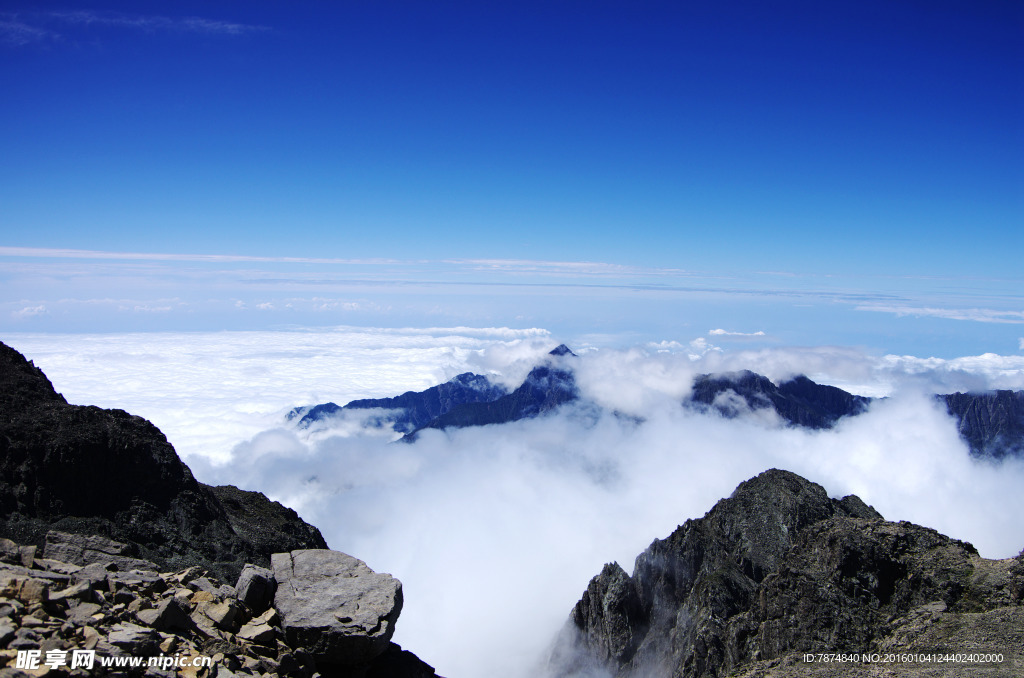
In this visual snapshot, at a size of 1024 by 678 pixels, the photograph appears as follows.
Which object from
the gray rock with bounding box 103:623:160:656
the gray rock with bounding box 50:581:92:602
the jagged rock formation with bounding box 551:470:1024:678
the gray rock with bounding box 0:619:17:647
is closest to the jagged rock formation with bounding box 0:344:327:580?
the gray rock with bounding box 50:581:92:602

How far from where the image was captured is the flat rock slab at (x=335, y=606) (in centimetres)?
2058

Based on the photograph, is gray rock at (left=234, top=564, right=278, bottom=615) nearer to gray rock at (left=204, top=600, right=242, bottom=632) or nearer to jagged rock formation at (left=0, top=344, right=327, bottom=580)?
gray rock at (left=204, top=600, right=242, bottom=632)

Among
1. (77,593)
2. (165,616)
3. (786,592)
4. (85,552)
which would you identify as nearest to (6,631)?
(77,593)

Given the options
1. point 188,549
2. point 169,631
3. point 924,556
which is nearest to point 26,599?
point 169,631

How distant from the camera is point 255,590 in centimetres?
2188

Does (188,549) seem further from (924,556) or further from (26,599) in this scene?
(924,556)

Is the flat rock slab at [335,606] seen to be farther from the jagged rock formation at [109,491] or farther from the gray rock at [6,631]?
the jagged rock formation at [109,491]

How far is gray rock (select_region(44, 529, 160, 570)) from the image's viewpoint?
23516mm

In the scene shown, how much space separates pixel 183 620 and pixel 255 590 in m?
3.71

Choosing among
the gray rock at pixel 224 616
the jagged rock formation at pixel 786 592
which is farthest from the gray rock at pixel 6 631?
the jagged rock formation at pixel 786 592

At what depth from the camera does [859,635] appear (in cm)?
3528

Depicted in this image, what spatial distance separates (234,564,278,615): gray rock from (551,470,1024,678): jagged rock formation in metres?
Result: 25.7

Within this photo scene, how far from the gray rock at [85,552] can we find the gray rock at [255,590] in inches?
200

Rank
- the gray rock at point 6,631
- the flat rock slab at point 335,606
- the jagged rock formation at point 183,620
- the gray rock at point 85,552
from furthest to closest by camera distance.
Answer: the gray rock at point 85,552 → the flat rock slab at point 335,606 → the jagged rock formation at point 183,620 → the gray rock at point 6,631
